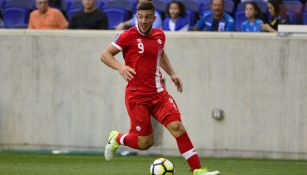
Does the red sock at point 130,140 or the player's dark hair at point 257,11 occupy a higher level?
the player's dark hair at point 257,11

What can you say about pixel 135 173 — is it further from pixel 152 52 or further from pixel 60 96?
pixel 60 96

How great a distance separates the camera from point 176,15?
16594 millimetres

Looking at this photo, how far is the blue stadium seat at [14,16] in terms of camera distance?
19484mm

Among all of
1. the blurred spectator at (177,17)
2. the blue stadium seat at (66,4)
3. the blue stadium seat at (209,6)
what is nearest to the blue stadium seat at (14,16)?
the blue stadium seat at (66,4)

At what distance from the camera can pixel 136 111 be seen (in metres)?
11.0

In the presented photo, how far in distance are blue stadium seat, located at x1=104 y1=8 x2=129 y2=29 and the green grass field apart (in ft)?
14.0

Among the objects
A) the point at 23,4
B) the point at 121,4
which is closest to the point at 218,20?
the point at 121,4

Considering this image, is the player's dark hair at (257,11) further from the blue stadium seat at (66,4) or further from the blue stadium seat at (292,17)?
the blue stadium seat at (66,4)

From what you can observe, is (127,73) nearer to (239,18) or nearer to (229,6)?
(239,18)

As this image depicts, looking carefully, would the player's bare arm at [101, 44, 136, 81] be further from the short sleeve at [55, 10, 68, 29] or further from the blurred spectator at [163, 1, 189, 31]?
the short sleeve at [55, 10, 68, 29]

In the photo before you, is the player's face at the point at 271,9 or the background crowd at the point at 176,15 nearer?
the player's face at the point at 271,9

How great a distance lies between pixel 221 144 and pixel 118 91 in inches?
77.6

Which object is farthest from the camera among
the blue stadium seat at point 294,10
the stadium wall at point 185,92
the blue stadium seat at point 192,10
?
the blue stadium seat at point 192,10

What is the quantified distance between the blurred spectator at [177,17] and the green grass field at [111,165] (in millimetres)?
2791
